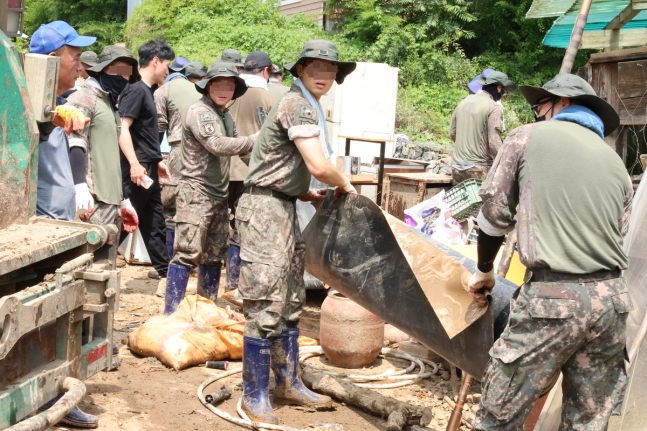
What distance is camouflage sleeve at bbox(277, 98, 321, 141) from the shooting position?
4750 millimetres

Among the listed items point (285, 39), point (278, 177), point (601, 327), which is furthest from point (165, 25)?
point (601, 327)

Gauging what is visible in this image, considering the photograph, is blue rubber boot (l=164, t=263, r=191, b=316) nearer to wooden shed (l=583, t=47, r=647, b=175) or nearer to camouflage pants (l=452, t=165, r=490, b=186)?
wooden shed (l=583, t=47, r=647, b=175)

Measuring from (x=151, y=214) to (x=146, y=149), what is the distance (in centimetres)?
70

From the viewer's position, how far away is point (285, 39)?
21406 mm

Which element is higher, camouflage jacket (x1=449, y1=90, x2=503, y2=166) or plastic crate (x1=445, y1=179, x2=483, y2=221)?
camouflage jacket (x1=449, y1=90, x2=503, y2=166)

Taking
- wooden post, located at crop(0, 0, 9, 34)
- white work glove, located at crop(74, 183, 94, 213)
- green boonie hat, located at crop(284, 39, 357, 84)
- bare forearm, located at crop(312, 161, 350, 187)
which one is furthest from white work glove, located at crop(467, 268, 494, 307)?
wooden post, located at crop(0, 0, 9, 34)

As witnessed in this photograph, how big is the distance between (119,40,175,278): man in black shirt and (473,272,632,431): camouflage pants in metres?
4.59

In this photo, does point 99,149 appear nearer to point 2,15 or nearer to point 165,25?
point 2,15

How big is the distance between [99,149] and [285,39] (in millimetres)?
15667

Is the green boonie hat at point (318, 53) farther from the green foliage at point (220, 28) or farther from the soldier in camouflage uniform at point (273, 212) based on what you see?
the green foliage at point (220, 28)

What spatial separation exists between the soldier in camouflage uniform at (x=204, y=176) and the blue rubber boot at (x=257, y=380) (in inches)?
69.5

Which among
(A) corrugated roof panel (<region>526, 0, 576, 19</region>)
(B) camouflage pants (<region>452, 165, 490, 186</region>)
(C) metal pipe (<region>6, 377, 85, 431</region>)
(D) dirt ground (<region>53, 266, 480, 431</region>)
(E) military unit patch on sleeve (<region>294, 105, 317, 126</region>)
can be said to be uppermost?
(A) corrugated roof panel (<region>526, 0, 576, 19</region>)

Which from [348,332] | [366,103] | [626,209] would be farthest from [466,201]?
[626,209]

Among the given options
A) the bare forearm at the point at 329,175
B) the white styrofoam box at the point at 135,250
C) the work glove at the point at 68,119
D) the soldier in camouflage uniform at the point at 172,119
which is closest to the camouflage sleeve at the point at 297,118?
the bare forearm at the point at 329,175
